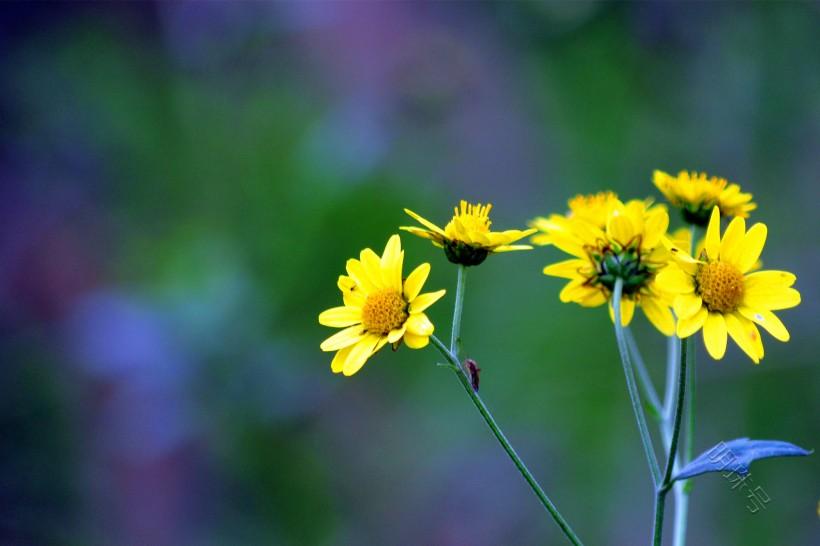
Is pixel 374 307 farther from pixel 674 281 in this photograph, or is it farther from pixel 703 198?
pixel 703 198

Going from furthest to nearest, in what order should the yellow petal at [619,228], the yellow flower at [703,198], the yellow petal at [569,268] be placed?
the yellow flower at [703,198] → the yellow petal at [569,268] → the yellow petal at [619,228]

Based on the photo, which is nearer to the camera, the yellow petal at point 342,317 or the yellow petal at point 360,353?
the yellow petal at point 360,353

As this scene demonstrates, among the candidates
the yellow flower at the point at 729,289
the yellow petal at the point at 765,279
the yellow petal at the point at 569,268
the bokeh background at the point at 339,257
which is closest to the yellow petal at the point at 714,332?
the yellow flower at the point at 729,289

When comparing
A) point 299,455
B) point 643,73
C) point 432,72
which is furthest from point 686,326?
point 432,72

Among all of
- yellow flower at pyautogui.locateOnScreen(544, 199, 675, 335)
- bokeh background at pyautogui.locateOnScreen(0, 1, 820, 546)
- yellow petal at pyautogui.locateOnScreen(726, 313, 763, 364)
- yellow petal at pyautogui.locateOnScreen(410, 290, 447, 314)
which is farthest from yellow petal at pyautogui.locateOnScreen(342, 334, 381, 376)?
bokeh background at pyautogui.locateOnScreen(0, 1, 820, 546)

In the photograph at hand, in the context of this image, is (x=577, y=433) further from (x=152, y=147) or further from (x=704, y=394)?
(x=152, y=147)

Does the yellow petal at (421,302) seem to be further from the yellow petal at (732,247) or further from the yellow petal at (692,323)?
the yellow petal at (732,247)

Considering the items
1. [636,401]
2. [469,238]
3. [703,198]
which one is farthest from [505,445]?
[703,198]
